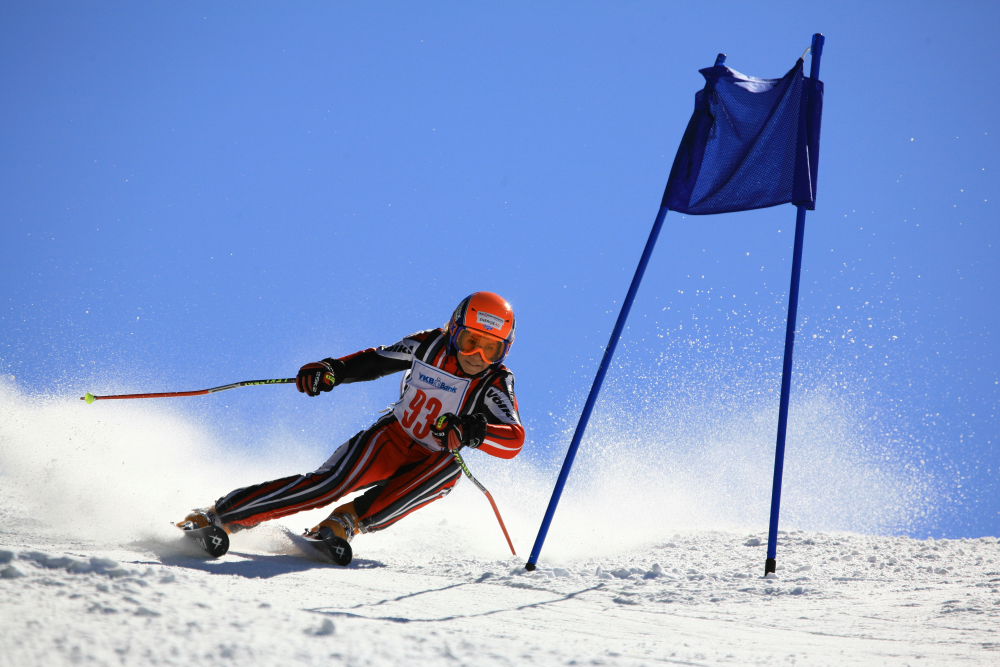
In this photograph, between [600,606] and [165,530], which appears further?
[165,530]

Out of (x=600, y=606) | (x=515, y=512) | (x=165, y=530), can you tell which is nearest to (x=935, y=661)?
(x=600, y=606)

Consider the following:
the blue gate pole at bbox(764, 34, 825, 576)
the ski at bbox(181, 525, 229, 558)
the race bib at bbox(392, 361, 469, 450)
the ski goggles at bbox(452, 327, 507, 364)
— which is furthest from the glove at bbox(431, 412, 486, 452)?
the blue gate pole at bbox(764, 34, 825, 576)

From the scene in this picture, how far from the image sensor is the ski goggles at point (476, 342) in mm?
5340

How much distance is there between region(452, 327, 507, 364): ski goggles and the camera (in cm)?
534

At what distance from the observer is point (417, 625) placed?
10.3ft

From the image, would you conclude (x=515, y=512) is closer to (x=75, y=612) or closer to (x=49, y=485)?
(x=49, y=485)

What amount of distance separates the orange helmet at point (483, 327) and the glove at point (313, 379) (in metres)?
0.85

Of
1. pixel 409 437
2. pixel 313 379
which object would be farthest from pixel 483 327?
pixel 313 379

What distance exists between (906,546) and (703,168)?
3.62 metres

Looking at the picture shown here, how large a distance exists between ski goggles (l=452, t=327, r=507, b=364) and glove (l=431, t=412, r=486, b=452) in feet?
1.71

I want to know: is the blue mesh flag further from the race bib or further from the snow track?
the snow track

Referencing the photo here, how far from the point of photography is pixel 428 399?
17.8 feet

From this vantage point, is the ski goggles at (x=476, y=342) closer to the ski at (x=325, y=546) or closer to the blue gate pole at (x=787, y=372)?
the ski at (x=325, y=546)

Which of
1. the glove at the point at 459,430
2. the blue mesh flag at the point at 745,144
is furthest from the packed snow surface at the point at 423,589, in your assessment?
the blue mesh flag at the point at 745,144
